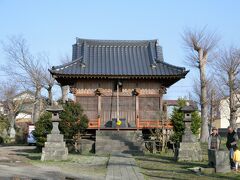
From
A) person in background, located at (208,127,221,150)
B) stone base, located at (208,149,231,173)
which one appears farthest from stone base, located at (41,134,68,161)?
stone base, located at (208,149,231,173)

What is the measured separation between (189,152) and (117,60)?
1164 cm

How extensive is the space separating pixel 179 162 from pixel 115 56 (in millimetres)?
12721

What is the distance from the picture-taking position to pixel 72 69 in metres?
25.7

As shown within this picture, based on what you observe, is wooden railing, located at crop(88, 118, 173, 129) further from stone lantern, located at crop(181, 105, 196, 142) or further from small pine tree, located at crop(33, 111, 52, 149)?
stone lantern, located at crop(181, 105, 196, 142)

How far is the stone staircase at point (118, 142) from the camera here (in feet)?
75.2

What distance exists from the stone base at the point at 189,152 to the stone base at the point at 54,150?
5513 mm

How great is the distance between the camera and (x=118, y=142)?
920 inches

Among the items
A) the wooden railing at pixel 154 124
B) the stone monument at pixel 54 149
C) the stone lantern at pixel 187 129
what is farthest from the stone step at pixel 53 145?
the wooden railing at pixel 154 124

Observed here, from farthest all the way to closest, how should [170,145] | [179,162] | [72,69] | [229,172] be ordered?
[72,69]
[170,145]
[179,162]
[229,172]

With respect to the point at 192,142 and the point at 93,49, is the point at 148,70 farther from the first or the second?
the point at 192,142

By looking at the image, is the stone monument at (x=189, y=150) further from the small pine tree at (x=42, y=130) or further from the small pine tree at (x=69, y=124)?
the small pine tree at (x=42, y=130)

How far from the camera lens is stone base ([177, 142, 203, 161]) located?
1761 cm

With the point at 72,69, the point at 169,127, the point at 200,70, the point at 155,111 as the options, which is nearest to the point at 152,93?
the point at 155,111

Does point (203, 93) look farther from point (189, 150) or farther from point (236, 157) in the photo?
point (236, 157)
